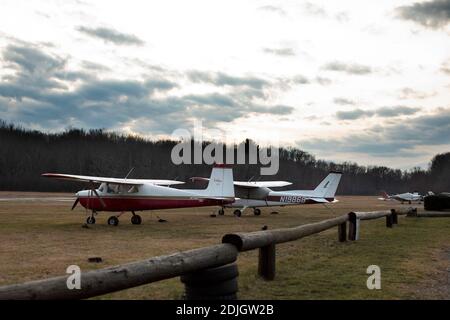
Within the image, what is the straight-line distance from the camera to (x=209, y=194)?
24.5 meters

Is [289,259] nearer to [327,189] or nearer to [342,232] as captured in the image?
[342,232]

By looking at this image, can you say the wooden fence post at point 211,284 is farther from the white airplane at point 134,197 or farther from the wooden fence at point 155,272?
the white airplane at point 134,197

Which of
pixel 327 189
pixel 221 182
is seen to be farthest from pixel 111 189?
pixel 327 189

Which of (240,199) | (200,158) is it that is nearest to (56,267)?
(240,199)

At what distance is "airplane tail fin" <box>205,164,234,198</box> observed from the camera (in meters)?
24.9

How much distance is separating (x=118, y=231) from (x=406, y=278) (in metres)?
13.0

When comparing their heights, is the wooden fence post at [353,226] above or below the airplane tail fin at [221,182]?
below

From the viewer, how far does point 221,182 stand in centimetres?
2534

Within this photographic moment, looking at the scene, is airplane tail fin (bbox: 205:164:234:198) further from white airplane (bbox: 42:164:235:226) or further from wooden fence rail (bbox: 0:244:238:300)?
wooden fence rail (bbox: 0:244:238:300)

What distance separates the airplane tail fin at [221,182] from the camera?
24.9 meters

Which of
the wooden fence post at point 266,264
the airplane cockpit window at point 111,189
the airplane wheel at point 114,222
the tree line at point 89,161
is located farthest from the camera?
the tree line at point 89,161

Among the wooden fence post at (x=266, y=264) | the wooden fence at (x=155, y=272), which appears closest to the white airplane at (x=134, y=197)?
the wooden fence post at (x=266, y=264)
